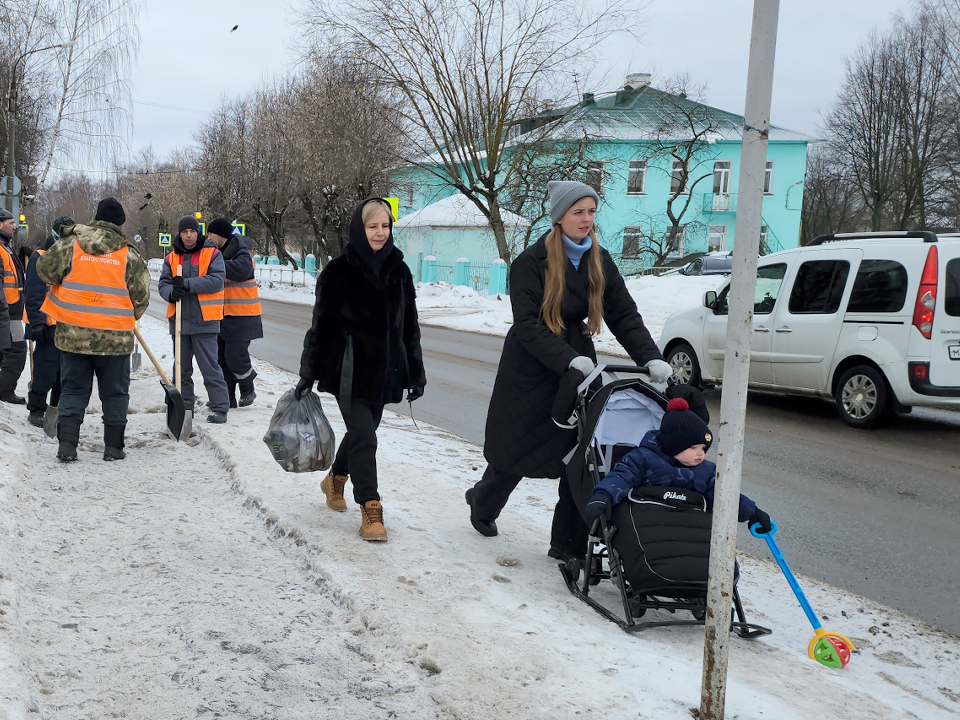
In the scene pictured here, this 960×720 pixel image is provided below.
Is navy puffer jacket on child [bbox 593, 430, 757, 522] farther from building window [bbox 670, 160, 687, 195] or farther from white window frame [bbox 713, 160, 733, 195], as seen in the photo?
white window frame [bbox 713, 160, 733, 195]

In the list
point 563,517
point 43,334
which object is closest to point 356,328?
point 563,517

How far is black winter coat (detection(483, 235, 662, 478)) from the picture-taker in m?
4.29

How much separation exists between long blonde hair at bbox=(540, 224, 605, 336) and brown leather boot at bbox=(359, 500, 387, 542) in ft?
4.53

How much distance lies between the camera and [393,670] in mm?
3168

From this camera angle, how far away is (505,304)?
2588 centimetres

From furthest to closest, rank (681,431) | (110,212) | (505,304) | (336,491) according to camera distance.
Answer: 1. (505,304)
2. (110,212)
3. (336,491)
4. (681,431)

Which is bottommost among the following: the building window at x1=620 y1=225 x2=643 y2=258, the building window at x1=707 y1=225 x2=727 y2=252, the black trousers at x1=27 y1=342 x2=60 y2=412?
the black trousers at x1=27 y1=342 x2=60 y2=412

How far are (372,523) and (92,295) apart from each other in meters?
2.87

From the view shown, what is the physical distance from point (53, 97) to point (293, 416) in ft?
62.8

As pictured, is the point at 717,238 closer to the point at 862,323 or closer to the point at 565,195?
the point at 862,323

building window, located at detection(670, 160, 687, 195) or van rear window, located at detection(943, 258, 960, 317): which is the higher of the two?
building window, located at detection(670, 160, 687, 195)

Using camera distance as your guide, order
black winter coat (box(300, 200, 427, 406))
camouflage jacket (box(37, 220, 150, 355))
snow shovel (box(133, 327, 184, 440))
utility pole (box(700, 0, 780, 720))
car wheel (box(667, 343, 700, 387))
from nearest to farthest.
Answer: utility pole (box(700, 0, 780, 720))
black winter coat (box(300, 200, 427, 406))
camouflage jacket (box(37, 220, 150, 355))
snow shovel (box(133, 327, 184, 440))
car wheel (box(667, 343, 700, 387))

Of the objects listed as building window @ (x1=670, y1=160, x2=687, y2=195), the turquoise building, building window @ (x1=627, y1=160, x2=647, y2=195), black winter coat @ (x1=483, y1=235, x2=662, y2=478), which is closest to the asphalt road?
black winter coat @ (x1=483, y1=235, x2=662, y2=478)

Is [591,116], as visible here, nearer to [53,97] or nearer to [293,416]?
[53,97]
